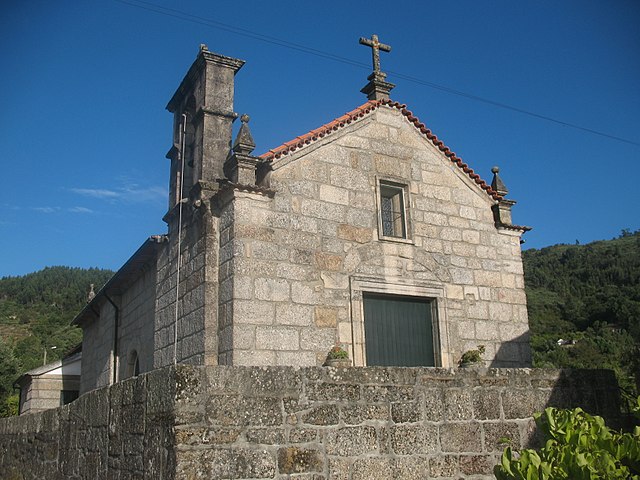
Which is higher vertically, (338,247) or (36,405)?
(338,247)

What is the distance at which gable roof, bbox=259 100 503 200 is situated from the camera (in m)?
9.61

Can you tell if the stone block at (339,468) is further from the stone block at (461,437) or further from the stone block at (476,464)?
the stone block at (476,464)

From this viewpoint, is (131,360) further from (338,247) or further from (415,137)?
(415,137)

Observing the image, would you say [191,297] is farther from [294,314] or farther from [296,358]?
[296,358]

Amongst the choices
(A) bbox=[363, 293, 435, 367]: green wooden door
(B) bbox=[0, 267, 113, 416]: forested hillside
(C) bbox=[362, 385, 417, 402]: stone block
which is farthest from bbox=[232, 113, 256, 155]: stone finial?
(B) bbox=[0, 267, 113, 416]: forested hillside

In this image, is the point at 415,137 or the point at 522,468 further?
the point at 415,137

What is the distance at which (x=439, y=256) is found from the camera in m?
10.6

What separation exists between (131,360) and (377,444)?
10564mm

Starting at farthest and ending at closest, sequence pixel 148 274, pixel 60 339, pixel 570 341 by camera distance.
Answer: pixel 60 339 → pixel 570 341 → pixel 148 274

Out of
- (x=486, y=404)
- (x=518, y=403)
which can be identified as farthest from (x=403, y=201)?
(x=486, y=404)

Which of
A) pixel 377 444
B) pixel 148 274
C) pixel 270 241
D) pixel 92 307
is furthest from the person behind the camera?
→ pixel 92 307

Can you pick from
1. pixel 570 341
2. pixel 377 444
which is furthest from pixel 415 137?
pixel 570 341

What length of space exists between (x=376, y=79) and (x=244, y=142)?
10.8 feet

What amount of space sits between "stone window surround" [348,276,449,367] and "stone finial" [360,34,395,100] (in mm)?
3523
